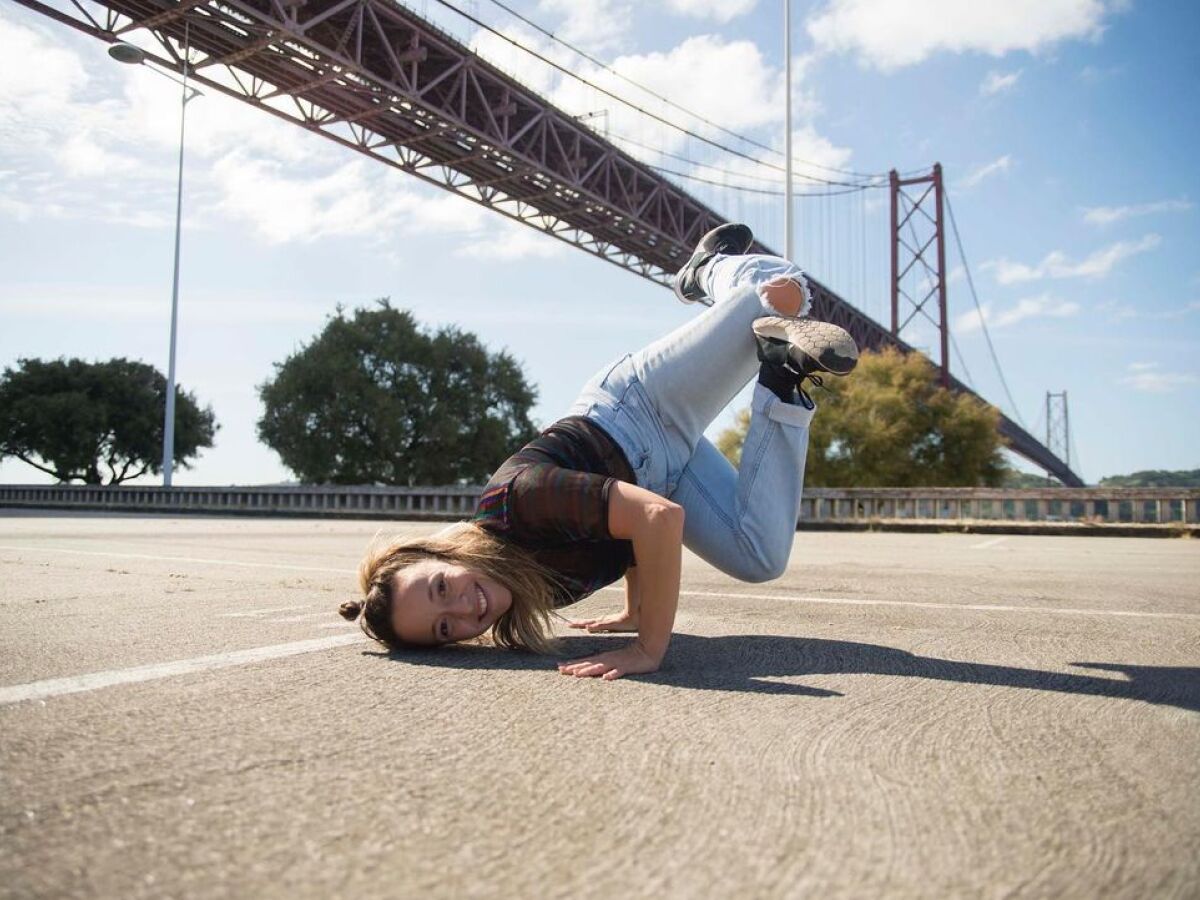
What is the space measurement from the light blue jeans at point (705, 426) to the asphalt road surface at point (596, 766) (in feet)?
1.00

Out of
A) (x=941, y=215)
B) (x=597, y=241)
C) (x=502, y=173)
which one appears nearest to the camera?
(x=502, y=173)

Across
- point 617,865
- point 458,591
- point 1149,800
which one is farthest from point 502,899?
point 458,591

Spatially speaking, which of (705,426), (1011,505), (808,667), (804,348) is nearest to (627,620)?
(705,426)

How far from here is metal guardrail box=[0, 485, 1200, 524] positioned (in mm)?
11812

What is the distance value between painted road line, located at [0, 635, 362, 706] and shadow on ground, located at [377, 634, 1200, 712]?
26 cm

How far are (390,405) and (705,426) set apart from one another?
30131 mm

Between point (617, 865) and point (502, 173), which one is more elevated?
point (502, 173)

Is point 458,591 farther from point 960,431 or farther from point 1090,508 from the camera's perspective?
point 960,431

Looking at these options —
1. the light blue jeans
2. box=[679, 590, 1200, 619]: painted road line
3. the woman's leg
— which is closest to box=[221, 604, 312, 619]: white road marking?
the light blue jeans

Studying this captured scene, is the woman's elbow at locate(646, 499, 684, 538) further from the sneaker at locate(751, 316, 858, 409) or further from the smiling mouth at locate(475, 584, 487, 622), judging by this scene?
the sneaker at locate(751, 316, 858, 409)

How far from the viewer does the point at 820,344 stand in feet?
7.13

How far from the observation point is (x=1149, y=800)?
100 cm

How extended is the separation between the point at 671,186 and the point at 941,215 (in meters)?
21.7

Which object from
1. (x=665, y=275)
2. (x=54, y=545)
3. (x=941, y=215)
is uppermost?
(x=941, y=215)
